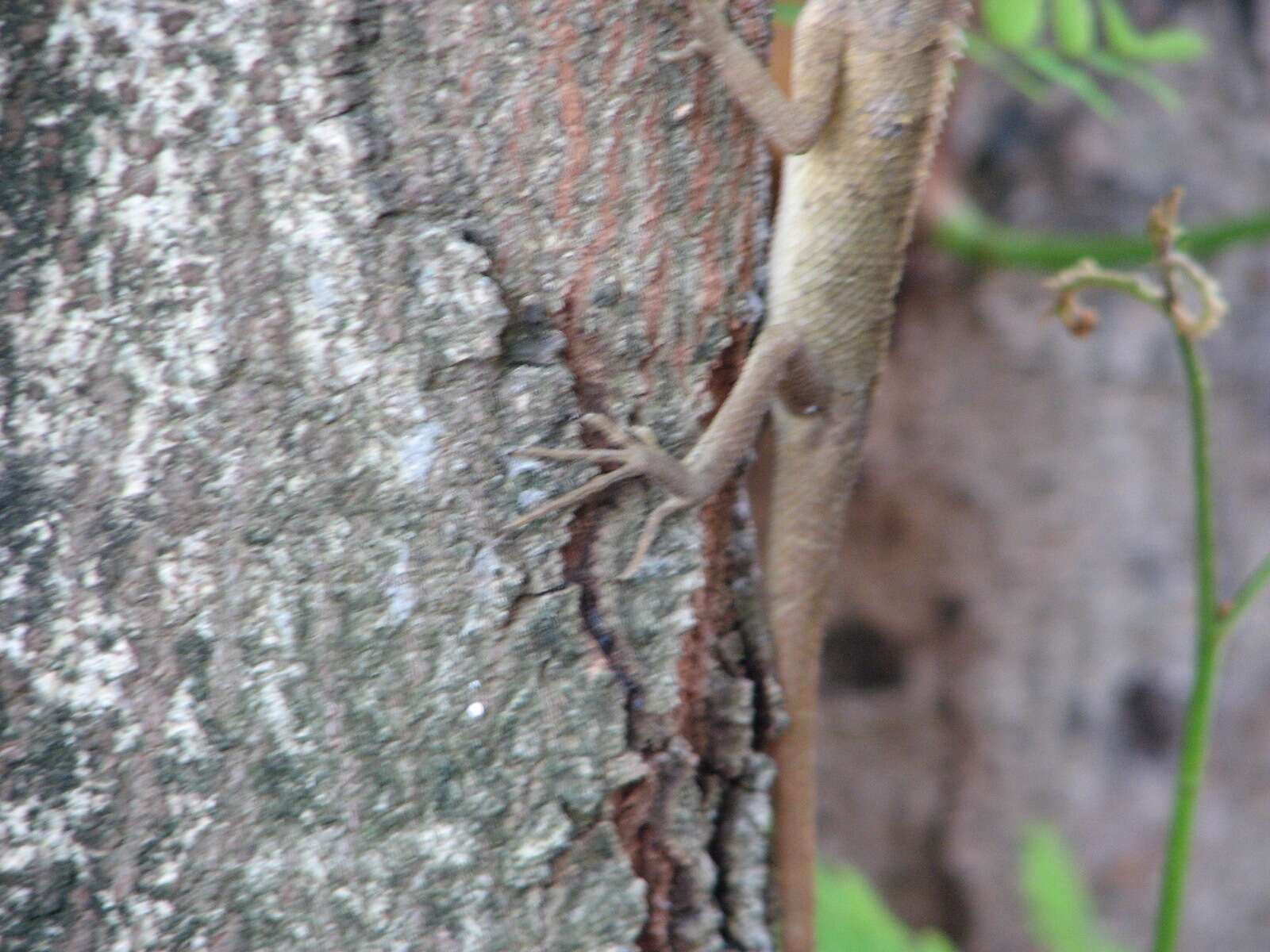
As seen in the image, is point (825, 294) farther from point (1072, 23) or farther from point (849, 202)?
point (1072, 23)

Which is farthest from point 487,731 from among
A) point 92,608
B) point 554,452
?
point 92,608

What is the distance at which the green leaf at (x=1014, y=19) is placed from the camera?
6.05 feet

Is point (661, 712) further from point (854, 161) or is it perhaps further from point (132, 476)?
point (854, 161)

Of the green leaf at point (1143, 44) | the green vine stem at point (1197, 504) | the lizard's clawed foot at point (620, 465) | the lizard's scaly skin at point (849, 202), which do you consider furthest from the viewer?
the green leaf at point (1143, 44)

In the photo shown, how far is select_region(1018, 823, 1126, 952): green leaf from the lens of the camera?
208 cm

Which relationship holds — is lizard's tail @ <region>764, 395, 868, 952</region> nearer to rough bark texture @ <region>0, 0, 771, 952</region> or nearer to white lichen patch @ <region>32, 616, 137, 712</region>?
rough bark texture @ <region>0, 0, 771, 952</region>

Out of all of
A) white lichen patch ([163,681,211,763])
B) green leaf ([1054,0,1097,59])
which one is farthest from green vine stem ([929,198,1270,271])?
white lichen patch ([163,681,211,763])

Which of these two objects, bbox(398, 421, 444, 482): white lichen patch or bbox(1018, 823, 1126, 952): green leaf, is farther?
bbox(1018, 823, 1126, 952): green leaf

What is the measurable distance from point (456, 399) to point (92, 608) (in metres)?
0.43

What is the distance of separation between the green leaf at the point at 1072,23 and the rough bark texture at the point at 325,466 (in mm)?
878

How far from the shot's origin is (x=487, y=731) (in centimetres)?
129

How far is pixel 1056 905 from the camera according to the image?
210cm

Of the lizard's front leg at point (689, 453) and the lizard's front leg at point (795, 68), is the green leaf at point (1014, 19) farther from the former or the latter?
the lizard's front leg at point (689, 453)

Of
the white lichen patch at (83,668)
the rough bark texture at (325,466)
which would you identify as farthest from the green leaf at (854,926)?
the white lichen patch at (83,668)
